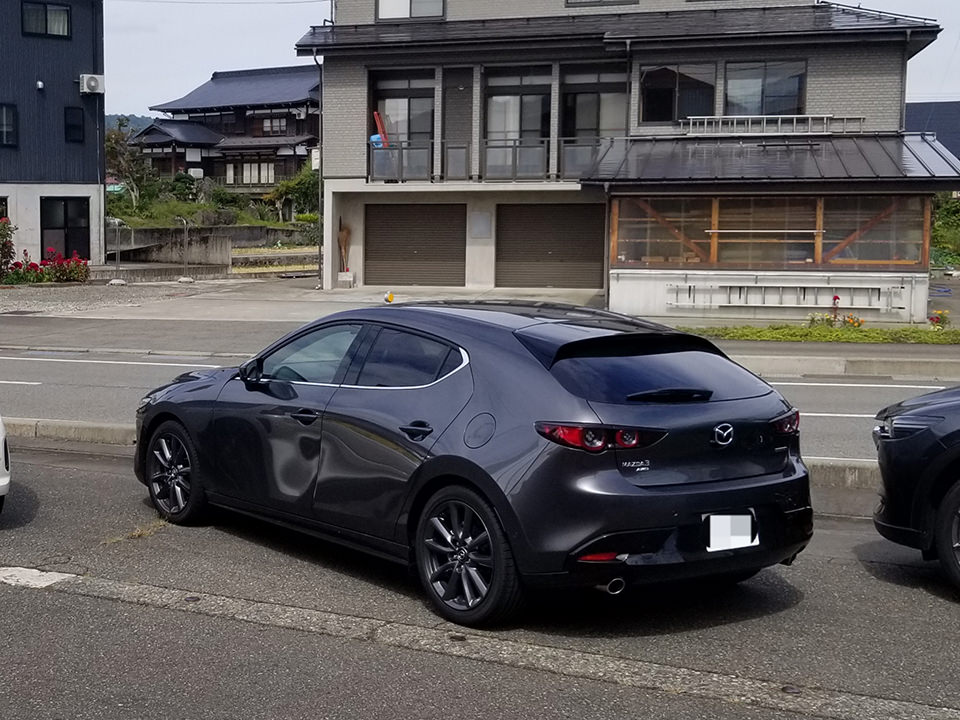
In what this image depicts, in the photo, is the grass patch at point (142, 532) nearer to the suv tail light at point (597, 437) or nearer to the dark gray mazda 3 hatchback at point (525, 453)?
the dark gray mazda 3 hatchback at point (525, 453)

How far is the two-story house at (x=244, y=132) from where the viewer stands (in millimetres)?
66750

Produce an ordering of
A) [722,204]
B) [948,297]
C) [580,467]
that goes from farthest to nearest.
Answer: [948,297] < [722,204] < [580,467]

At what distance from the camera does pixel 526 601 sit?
559 cm

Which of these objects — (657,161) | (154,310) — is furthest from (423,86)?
(154,310)

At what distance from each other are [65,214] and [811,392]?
35980 millimetres

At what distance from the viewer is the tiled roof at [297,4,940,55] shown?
1212 inches

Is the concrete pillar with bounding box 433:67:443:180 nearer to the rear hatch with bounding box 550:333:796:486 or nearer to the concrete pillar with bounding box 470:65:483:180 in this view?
the concrete pillar with bounding box 470:65:483:180

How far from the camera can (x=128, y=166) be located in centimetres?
5847

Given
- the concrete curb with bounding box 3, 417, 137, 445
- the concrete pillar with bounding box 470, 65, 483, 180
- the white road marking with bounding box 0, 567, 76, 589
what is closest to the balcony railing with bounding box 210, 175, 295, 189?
the concrete pillar with bounding box 470, 65, 483, 180

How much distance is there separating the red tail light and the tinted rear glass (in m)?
0.18

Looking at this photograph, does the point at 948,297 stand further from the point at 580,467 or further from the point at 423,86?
the point at 580,467

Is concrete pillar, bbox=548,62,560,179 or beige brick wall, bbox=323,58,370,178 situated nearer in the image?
concrete pillar, bbox=548,62,560,179

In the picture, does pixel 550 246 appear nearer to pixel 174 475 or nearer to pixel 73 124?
pixel 73 124

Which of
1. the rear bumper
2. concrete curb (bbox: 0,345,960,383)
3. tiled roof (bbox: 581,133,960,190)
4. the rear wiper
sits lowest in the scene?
concrete curb (bbox: 0,345,960,383)
